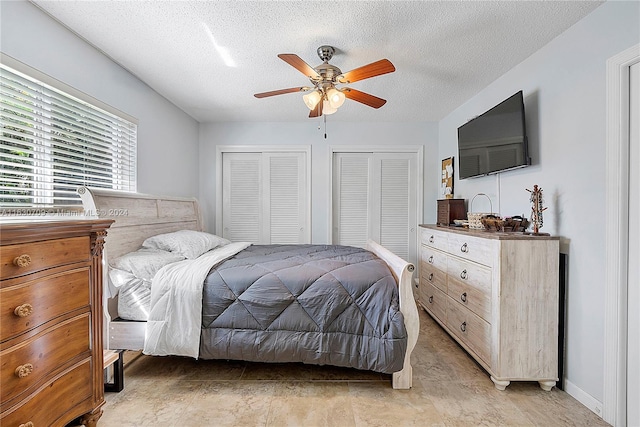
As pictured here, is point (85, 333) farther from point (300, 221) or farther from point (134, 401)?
point (300, 221)

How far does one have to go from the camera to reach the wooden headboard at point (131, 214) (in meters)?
2.11

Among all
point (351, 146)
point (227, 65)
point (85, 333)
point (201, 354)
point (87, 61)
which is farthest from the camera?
point (351, 146)

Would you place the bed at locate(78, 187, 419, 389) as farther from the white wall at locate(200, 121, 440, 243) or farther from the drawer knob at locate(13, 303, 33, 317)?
the white wall at locate(200, 121, 440, 243)

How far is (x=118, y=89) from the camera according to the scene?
2555mm

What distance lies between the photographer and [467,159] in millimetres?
3125

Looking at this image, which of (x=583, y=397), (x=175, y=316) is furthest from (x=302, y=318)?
(x=583, y=397)

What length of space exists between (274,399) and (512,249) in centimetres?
186

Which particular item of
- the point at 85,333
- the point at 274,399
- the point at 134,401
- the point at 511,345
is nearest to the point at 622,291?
the point at 511,345

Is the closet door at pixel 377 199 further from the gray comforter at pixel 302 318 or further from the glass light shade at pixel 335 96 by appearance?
the gray comforter at pixel 302 318

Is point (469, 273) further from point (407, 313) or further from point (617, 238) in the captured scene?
point (617, 238)

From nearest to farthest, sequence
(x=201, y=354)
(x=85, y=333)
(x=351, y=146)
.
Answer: (x=85, y=333) → (x=201, y=354) → (x=351, y=146)

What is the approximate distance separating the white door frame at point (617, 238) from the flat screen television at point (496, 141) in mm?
588

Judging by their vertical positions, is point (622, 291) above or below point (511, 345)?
above

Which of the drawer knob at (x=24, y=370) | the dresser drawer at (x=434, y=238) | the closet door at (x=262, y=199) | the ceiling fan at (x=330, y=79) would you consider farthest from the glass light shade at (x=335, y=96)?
the drawer knob at (x=24, y=370)
